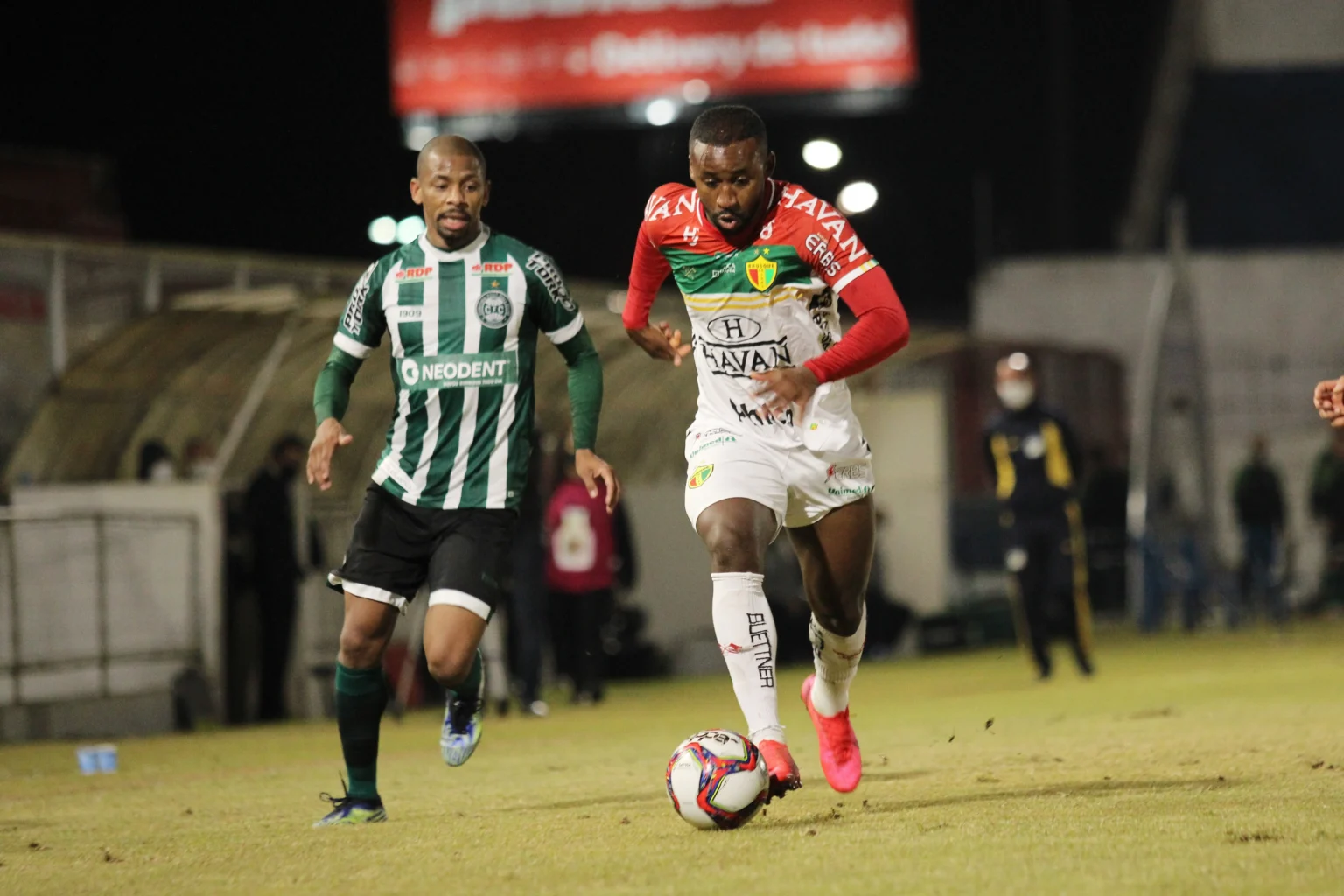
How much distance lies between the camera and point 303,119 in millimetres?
39781

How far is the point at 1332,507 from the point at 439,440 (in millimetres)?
18396

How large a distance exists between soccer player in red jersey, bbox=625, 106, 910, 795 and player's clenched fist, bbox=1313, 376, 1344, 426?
158 cm

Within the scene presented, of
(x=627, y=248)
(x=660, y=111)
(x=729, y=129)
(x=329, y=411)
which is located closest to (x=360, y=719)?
(x=329, y=411)

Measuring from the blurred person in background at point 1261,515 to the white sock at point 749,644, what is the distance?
17067 mm

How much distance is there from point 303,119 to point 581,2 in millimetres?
6625

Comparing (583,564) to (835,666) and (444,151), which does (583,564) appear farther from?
(444,151)

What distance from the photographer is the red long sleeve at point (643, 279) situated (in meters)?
7.13

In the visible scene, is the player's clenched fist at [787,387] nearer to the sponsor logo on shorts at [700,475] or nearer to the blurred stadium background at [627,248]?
the sponsor logo on shorts at [700,475]

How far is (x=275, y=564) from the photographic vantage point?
15.1 meters

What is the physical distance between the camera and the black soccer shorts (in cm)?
702

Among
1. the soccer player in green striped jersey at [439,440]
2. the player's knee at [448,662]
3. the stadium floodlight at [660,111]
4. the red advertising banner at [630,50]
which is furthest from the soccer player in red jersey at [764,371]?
the stadium floodlight at [660,111]

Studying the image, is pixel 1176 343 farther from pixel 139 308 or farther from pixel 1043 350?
pixel 139 308

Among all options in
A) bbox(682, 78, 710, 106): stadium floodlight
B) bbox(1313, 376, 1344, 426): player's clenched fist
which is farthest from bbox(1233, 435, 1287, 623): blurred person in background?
bbox(1313, 376, 1344, 426): player's clenched fist

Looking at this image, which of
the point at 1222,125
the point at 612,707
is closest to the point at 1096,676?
the point at 612,707
